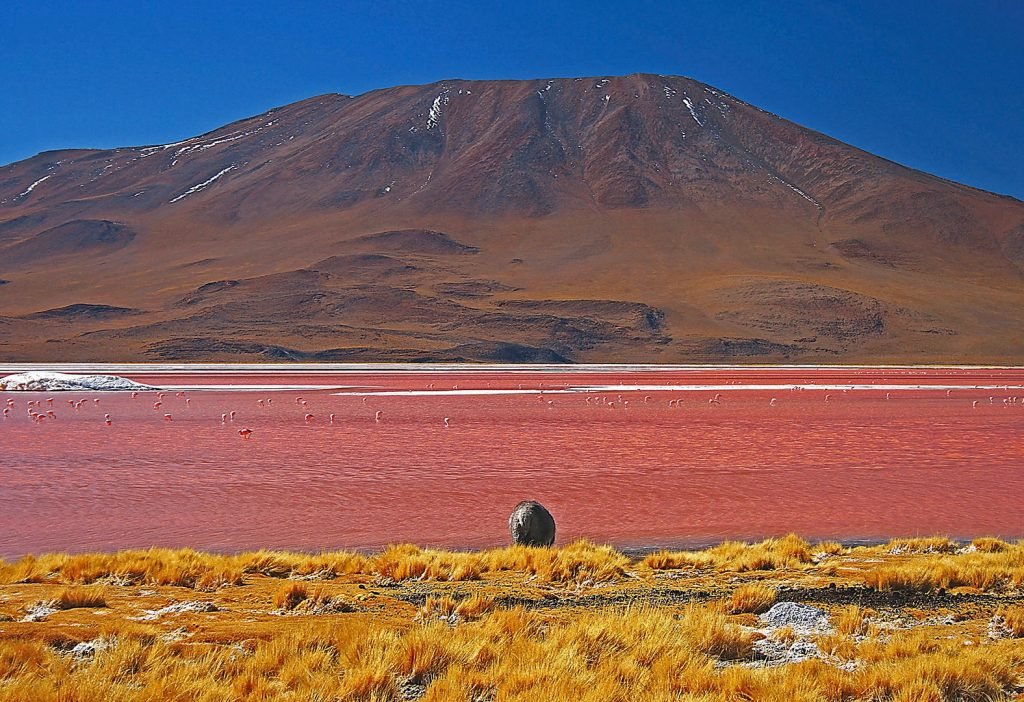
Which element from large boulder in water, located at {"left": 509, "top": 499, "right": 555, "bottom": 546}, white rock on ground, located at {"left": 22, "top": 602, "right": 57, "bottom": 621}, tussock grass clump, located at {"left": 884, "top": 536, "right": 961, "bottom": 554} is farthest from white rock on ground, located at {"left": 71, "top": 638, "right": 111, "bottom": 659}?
tussock grass clump, located at {"left": 884, "top": 536, "right": 961, "bottom": 554}

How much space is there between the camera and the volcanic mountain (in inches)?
3634

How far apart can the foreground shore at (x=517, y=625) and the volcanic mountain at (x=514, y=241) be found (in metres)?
71.6

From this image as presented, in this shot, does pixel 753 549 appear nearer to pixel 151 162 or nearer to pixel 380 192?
pixel 380 192

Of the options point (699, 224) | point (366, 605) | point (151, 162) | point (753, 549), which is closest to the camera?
point (366, 605)

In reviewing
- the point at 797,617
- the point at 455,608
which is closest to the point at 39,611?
the point at 455,608

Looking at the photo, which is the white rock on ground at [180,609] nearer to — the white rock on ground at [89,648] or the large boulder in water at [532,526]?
the white rock on ground at [89,648]

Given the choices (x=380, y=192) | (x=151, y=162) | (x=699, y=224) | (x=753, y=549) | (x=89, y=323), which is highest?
(x=151, y=162)

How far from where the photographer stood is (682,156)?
157000mm

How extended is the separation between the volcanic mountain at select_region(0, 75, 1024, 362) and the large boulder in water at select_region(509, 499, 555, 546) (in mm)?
70484

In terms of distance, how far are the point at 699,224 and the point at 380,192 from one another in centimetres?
5234

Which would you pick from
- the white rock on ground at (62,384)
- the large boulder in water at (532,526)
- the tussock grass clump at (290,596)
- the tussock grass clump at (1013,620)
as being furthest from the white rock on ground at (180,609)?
the white rock on ground at (62,384)

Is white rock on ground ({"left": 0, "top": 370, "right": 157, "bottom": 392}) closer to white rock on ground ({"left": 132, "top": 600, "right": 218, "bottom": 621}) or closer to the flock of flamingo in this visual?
the flock of flamingo

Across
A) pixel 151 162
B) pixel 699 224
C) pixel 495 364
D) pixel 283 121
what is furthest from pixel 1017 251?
pixel 151 162

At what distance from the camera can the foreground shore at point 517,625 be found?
5.20 metres
